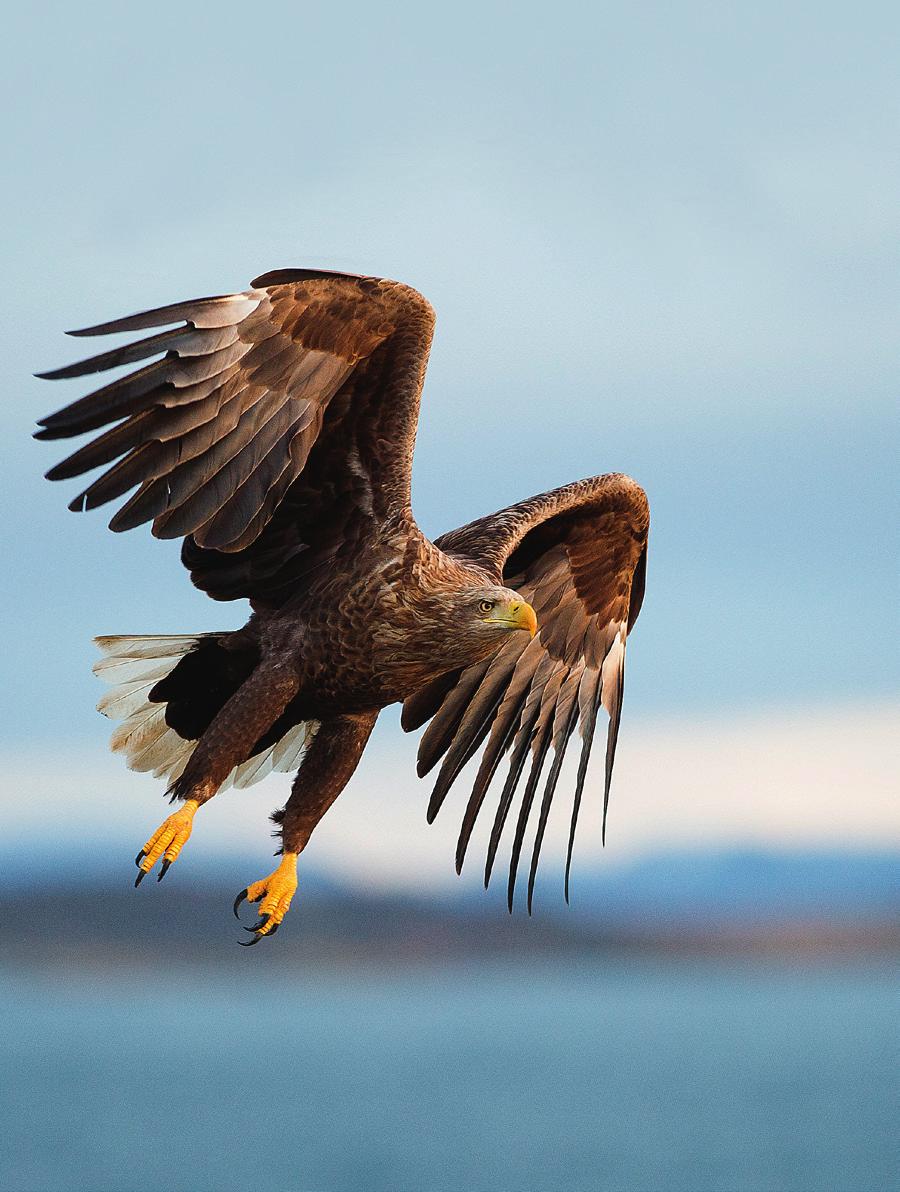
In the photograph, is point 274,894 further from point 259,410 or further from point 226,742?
point 259,410

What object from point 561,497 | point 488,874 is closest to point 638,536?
point 561,497

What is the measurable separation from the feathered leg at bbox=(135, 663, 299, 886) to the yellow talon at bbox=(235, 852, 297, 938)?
20.4 inches

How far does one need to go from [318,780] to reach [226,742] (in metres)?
0.70

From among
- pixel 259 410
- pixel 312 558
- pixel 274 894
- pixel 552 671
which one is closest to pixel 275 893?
pixel 274 894

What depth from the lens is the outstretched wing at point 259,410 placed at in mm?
5438

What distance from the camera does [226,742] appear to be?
626 cm

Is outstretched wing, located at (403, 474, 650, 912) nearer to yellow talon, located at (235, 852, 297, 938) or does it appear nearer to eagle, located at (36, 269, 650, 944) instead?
eagle, located at (36, 269, 650, 944)

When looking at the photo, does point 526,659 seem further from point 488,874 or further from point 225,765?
point 225,765

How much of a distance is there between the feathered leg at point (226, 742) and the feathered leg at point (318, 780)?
464 millimetres

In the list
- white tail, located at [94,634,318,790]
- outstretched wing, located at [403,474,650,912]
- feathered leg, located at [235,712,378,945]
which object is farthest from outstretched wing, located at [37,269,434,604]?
outstretched wing, located at [403,474,650,912]

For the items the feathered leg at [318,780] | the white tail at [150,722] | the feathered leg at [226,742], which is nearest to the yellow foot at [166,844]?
the feathered leg at [226,742]

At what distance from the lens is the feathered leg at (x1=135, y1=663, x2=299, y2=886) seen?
5.93m

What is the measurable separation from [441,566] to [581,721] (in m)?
2.24

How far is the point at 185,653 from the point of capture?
23.9 feet
